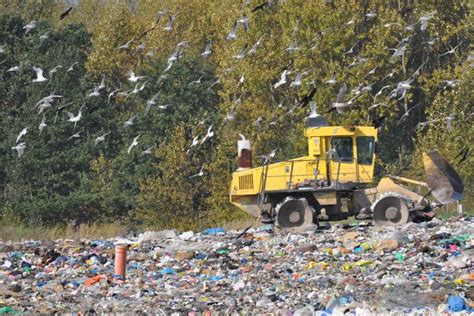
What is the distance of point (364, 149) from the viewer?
26.5m

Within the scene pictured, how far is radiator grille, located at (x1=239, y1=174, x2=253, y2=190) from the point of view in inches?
1064

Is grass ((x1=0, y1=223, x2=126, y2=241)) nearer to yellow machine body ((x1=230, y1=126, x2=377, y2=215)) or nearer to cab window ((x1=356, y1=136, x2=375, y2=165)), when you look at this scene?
yellow machine body ((x1=230, y1=126, x2=377, y2=215))

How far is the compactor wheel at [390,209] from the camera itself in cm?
2544

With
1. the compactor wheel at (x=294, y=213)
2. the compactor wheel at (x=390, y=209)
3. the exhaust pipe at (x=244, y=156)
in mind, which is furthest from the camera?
the exhaust pipe at (x=244, y=156)

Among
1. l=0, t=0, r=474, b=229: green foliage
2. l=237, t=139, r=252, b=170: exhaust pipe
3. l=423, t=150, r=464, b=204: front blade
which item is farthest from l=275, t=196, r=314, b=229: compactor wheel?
l=0, t=0, r=474, b=229: green foliage

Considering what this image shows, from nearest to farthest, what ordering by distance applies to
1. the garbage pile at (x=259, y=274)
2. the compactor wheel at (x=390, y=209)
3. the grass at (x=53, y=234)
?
the garbage pile at (x=259, y=274), the compactor wheel at (x=390, y=209), the grass at (x=53, y=234)

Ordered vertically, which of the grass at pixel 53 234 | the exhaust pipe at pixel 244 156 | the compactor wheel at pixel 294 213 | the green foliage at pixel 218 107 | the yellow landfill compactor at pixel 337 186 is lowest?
the grass at pixel 53 234

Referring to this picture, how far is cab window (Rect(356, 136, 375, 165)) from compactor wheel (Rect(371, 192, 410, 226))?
1.10 metres

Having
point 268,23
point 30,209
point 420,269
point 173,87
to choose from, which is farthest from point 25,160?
point 420,269

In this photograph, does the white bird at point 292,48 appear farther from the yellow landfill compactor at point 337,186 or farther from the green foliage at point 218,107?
the yellow landfill compactor at point 337,186

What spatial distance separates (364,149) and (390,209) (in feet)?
5.22

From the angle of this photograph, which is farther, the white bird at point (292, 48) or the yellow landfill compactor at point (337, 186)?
the white bird at point (292, 48)

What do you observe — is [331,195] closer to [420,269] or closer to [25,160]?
[420,269]

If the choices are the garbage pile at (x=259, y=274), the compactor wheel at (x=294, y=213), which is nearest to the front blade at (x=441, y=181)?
the garbage pile at (x=259, y=274)
